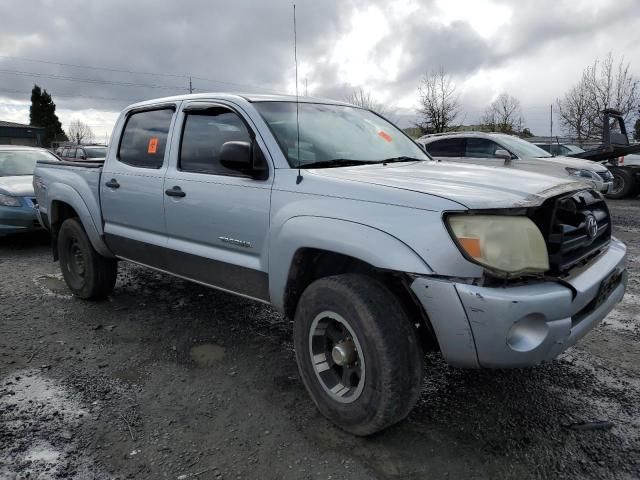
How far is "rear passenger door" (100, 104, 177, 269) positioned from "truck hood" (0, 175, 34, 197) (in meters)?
3.90

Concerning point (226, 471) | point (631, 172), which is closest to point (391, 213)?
point (226, 471)

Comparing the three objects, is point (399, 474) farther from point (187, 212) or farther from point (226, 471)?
point (187, 212)

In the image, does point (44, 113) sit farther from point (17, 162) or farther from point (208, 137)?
point (208, 137)

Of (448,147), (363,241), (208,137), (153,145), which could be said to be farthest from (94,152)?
(363,241)

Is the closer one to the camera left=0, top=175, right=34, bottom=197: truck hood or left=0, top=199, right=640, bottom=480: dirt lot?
left=0, top=199, right=640, bottom=480: dirt lot

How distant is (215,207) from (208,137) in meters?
0.58

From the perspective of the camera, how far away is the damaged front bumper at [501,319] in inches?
83.0

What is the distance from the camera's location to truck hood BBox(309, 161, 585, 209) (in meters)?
2.29

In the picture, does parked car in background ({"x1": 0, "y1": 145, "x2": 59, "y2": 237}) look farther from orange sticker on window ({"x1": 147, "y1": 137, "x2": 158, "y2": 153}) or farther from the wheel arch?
the wheel arch

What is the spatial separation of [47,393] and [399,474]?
222 cm

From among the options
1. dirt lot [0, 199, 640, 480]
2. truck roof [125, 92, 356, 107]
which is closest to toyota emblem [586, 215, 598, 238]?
dirt lot [0, 199, 640, 480]

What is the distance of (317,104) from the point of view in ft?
12.0

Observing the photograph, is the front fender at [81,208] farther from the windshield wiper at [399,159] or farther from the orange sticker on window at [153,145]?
the windshield wiper at [399,159]

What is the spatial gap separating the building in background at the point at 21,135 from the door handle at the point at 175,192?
229 feet
